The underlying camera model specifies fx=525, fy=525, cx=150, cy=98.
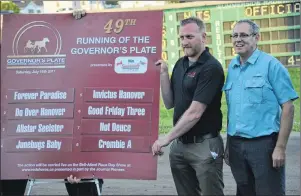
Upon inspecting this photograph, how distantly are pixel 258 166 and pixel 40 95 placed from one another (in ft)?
6.23

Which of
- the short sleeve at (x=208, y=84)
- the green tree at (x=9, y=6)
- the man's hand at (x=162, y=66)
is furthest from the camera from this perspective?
the green tree at (x=9, y=6)

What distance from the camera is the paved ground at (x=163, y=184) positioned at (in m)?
5.28

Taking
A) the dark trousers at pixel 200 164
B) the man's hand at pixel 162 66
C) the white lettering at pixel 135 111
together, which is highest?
the man's hand at pixel 162 66

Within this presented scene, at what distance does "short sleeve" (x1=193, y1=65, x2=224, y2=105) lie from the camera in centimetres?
361

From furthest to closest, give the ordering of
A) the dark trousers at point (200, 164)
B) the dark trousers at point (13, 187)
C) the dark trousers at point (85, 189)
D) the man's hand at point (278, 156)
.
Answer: the dark trousers at point (13, 187), the dark trousers at point (85, 189), the dark trousers at point (200, 164), the man's hand at point (278, 156)

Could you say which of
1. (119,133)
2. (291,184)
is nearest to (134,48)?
(119,133)

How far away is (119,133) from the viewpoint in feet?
13.8

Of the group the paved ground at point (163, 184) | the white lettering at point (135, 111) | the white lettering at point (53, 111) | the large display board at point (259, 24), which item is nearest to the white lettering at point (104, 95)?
the white lettering at point (135, 111)

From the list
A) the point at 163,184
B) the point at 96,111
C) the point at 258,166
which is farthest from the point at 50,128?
the point at 163,184

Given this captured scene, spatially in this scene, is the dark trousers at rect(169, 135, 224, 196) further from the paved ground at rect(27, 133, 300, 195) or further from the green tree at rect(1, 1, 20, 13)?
the green tree at rect(1, 1, 20, 13)

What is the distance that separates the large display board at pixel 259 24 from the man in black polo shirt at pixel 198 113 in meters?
1.50

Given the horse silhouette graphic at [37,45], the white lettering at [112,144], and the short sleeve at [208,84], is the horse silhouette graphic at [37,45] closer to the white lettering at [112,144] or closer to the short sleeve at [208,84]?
the white lettering at [112,144]

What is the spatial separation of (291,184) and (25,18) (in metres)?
3.09

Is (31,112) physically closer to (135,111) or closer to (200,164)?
(135,111)
